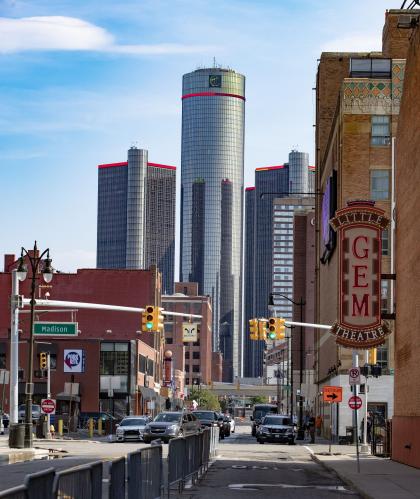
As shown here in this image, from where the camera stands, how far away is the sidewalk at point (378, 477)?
82.4 ft

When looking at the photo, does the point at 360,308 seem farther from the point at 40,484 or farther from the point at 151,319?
the point at 40,484

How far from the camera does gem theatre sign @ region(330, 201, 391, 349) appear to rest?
4131 cm

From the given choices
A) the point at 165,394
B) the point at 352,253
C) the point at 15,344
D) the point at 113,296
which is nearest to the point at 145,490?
the point at 352,253

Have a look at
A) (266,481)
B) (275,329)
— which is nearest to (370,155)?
(275,329)

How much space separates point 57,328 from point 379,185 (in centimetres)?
3467

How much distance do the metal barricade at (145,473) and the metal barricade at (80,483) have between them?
9.52 ft

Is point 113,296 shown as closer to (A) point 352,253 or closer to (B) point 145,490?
(A) point 352,253

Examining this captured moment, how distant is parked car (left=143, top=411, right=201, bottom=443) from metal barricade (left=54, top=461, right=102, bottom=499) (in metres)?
40.7

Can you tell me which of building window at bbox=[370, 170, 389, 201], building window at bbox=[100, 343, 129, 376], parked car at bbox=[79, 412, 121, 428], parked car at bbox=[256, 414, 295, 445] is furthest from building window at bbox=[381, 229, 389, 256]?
Result: building window at bbox=[100, 343, 129, 376]

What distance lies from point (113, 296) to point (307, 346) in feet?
229

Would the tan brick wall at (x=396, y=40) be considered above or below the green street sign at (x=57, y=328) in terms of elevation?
above

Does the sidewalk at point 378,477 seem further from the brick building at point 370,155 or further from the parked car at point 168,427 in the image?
the brick building at point 370,155

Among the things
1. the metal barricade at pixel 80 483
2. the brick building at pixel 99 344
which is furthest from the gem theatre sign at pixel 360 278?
the brick building at pixel 99 344

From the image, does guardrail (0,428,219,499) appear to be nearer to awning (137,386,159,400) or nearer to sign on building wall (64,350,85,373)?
sign on building wall (64,350,85,373)
